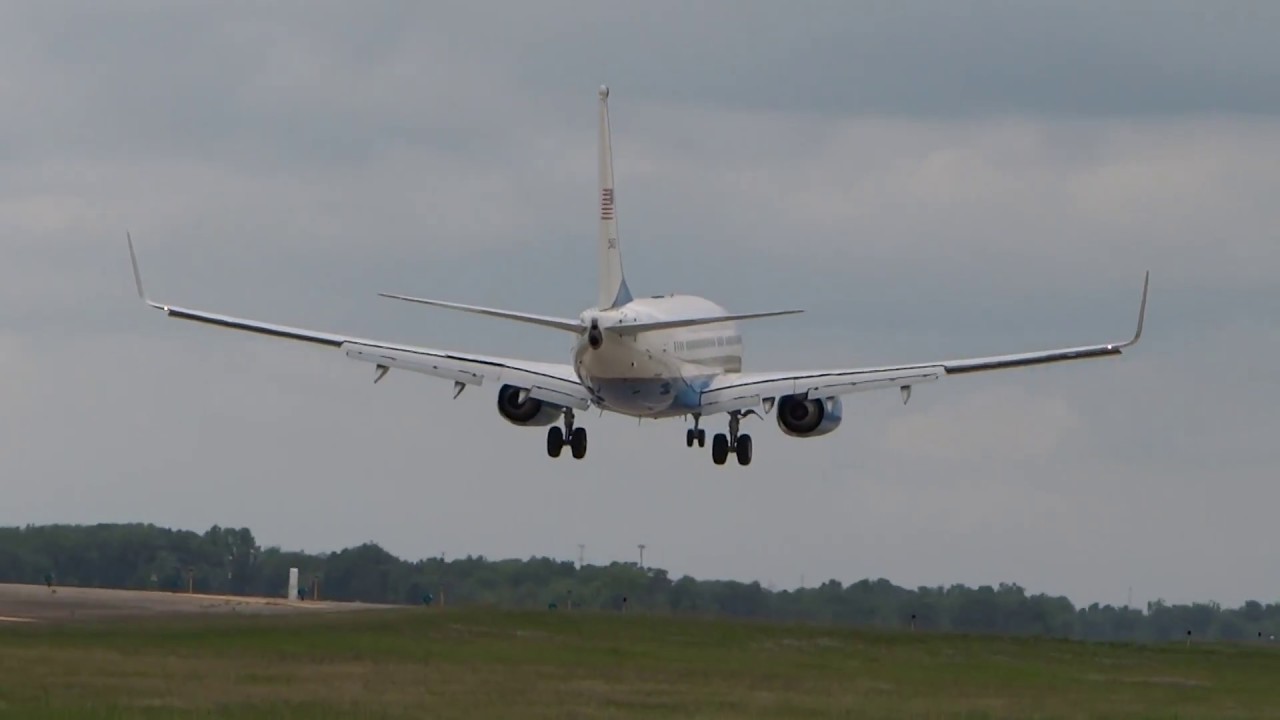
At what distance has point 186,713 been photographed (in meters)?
55.0

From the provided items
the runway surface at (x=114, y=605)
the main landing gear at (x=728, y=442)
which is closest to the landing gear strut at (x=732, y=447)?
the main landing gear at (x=728, y=442)

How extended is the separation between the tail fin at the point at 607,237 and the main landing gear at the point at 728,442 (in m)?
5.98

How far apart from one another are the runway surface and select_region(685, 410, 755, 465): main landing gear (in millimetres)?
17904

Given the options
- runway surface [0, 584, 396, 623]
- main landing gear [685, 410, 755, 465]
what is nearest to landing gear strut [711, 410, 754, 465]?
main landing gear [685, 410, 755, 465]

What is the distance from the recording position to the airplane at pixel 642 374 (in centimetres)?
9188

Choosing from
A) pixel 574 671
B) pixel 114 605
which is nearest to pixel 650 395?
pixel 114 605

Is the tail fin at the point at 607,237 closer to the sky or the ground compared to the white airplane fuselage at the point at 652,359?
closer to the sky

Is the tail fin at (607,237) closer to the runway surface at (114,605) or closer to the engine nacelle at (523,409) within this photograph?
the engine nacelle at (523,409)

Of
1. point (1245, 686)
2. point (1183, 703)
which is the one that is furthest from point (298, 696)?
point (1245, 686)

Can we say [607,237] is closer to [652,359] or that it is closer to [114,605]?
[652,359]

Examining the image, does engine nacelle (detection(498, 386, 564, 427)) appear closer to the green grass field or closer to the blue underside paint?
the blue underside paint

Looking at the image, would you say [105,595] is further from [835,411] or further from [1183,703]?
[1183,703]

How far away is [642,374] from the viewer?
91.9 meters

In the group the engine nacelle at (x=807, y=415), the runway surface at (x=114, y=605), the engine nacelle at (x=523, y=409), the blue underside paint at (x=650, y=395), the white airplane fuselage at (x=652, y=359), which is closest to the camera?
the runway surface at (x=114, y=605)
